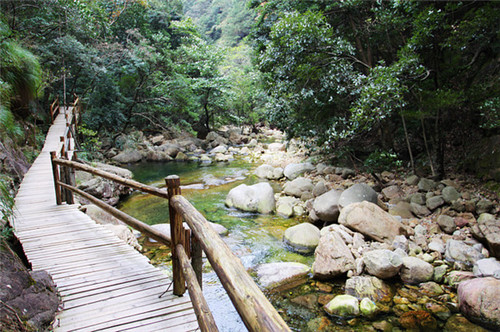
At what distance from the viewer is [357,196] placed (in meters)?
6.05

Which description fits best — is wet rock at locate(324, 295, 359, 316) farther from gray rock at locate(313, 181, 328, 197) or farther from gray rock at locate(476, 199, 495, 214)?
gray rock at locate(313, 181, 328, 197)

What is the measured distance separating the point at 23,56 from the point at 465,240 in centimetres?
1067

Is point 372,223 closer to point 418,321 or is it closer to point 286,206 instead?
point 418,321

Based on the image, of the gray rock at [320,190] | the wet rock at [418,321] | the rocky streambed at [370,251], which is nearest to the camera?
the wet rock at [418,321]

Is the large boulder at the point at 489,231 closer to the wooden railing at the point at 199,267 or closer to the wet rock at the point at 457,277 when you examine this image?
the wet rock at the point at 457,277

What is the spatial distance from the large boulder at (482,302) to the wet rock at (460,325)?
6cm

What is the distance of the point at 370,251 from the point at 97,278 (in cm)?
374

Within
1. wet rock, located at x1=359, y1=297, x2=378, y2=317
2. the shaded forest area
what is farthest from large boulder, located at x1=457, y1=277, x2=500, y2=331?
→ the shaded forest area

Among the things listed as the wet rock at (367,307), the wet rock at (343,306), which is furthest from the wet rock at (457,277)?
the wet rock at (343,306)

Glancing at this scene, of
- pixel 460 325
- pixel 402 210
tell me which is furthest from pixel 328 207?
pixel 460 325

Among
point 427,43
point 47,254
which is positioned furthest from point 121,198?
point 427,43

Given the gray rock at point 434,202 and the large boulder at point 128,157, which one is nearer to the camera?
the gray rock at point 434,202

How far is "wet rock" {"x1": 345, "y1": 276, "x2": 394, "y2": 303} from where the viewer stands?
3.78 metres

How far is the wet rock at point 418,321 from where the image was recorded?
3340mm
